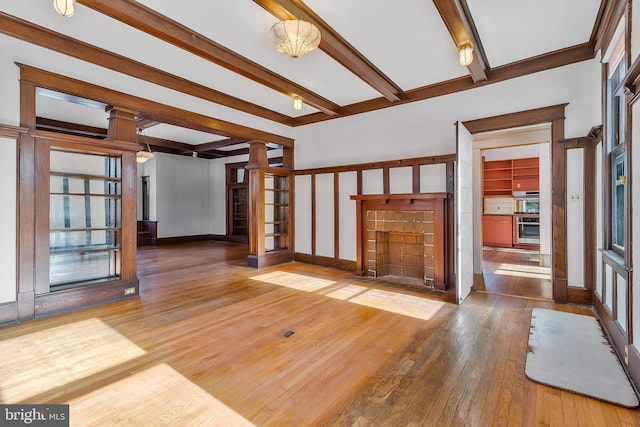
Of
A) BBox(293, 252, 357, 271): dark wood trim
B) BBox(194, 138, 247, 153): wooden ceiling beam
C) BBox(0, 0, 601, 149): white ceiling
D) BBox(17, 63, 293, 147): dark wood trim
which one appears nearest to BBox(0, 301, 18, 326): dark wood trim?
BBox(17, 63, 293, 147): dark wood trim

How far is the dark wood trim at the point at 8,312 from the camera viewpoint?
9.93ft

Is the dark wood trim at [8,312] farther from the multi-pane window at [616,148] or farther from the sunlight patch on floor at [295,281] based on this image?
the multi-pane window at [616,148]

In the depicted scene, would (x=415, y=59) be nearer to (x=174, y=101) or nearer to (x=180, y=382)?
(x=174, y=101)

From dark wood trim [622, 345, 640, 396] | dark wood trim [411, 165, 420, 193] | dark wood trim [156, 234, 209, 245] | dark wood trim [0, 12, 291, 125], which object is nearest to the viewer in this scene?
dark wood trim [622, 345, 640, 396]

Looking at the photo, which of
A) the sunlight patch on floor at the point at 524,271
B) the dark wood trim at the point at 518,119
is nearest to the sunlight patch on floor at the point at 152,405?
the dark wood trim at the point at 518,119

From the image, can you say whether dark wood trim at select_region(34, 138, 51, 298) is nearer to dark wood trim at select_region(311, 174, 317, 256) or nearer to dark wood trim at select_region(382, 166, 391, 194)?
dark wood trim at select_region(311, 174, 317, 256)

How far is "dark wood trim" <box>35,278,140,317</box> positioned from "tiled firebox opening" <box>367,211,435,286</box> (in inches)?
142

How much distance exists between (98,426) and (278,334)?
1463mm

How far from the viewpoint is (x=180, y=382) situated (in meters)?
2.04

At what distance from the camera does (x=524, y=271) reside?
5.39 m

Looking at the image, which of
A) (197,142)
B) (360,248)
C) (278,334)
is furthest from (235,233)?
(278,334)

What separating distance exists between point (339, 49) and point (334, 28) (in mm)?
286

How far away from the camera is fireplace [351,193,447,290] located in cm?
436

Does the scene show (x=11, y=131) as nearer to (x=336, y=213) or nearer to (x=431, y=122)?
(x=336, y=213)
